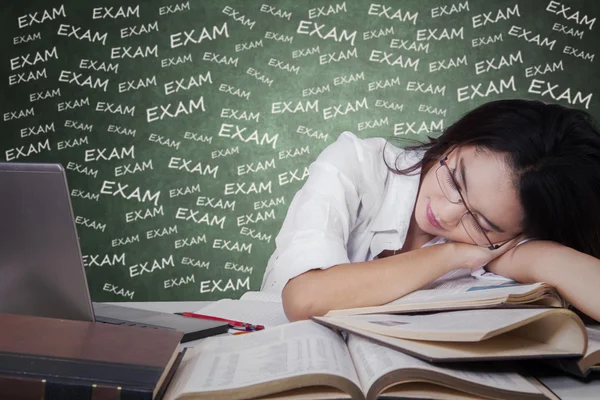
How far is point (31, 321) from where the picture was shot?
27.3 inches

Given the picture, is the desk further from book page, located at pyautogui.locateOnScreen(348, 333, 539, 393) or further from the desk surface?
the desk surface

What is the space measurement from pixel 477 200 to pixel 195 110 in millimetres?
2416

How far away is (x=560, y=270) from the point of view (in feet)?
3.40

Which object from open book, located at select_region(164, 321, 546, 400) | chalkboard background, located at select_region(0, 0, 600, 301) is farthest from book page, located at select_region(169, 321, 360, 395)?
chalkboard background, located at select_region(0, 0, 600, 301)

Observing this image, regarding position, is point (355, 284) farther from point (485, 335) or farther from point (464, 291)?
point (485, 335)

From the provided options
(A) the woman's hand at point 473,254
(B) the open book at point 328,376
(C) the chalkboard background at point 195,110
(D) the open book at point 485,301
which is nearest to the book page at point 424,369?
(B) the open book at point 328,376

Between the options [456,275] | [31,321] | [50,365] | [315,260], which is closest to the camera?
[50,365]

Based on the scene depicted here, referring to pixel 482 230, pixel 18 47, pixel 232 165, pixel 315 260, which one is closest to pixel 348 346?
pixel 315 260

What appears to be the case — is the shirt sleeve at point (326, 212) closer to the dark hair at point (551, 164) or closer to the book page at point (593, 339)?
the dark hair at point (551, 164)

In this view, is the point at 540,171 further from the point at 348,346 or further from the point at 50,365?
the point at 50,365

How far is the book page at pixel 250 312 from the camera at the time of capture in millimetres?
1066

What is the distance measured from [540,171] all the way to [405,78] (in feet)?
7.73

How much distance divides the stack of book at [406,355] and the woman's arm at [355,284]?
0.65ft

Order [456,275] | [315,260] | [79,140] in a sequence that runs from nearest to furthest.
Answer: [315,260]
[456,275]
[79,140]
